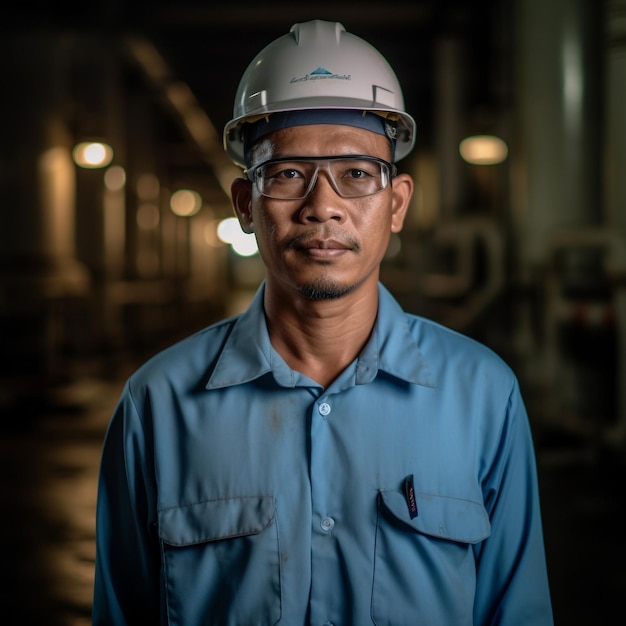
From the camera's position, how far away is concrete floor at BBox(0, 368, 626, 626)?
3518 mm

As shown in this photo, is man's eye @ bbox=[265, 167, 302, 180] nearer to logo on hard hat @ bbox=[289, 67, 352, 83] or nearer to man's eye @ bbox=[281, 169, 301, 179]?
man's eye @ bbox=[281, 169, 301, 179]

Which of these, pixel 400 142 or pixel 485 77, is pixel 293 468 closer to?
pixel 400 142

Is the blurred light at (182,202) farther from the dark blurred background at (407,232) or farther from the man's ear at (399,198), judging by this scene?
the man's ear at (399,198)

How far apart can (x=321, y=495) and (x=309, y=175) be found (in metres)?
0.72

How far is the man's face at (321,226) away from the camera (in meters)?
1.74

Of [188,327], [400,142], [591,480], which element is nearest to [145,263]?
[188,327]

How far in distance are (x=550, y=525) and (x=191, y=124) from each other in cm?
1657

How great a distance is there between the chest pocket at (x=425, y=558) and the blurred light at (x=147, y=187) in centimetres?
1533

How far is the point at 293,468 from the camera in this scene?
167 cm

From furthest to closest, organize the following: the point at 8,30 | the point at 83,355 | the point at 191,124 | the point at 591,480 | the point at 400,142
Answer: the point at 191,124, the point at 83,355, the point at 8,30, the point at 591,480, the point at 400,142

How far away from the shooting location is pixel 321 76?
1.88 meters

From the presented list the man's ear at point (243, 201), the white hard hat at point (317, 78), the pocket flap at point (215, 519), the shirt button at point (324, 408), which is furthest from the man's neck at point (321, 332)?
the white hard hat at point (317, 78)

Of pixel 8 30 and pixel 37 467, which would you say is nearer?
pixel 37 467

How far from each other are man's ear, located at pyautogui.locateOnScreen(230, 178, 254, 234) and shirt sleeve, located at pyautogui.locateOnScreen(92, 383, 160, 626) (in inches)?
20.7
